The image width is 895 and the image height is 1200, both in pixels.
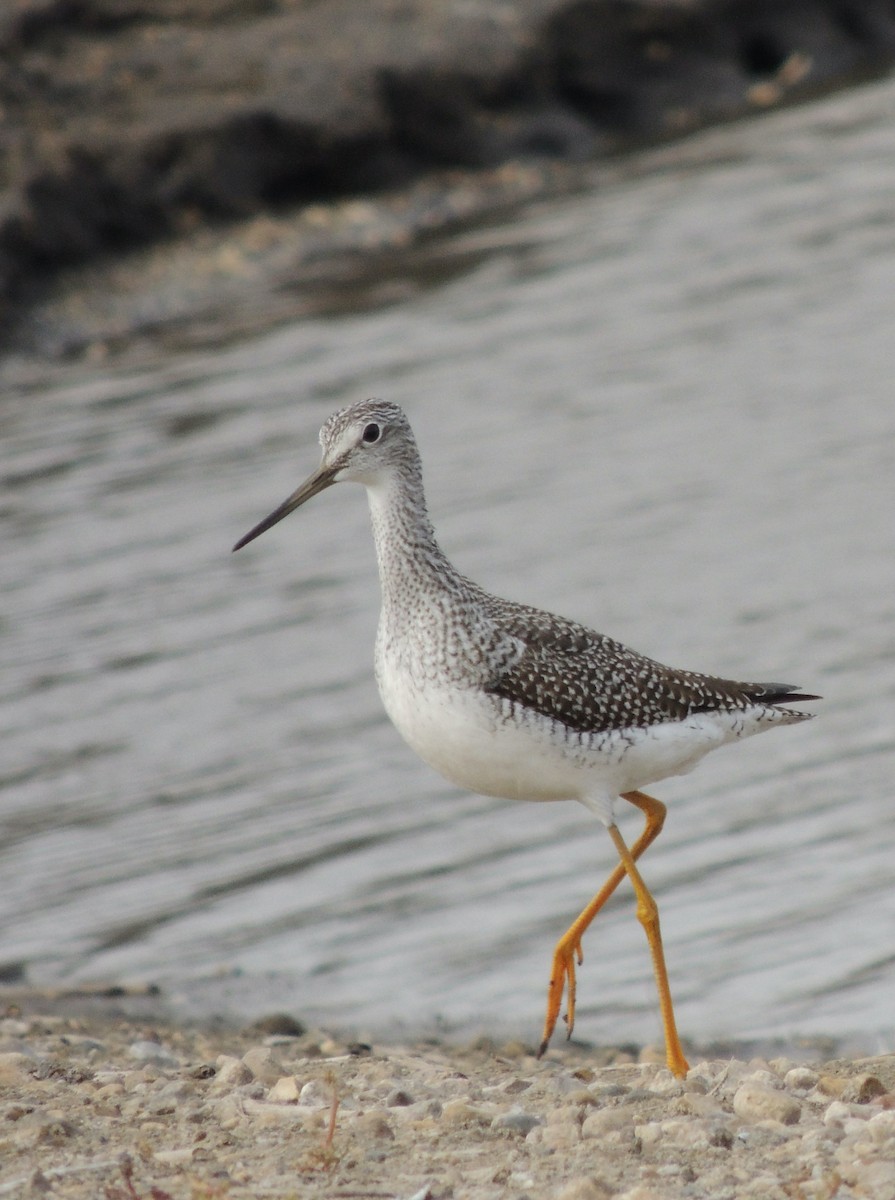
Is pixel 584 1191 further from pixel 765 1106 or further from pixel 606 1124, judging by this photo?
pixel 765 1106

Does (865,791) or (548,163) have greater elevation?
(548,163)

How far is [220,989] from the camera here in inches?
344

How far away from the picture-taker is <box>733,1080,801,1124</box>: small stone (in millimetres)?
5664

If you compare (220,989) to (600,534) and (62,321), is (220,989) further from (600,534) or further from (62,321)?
(62,321)

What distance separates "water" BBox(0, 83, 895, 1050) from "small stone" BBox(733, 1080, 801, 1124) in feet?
6.72

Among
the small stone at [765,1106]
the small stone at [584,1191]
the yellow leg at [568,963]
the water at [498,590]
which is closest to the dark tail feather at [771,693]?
the yellow leg at [568,963]

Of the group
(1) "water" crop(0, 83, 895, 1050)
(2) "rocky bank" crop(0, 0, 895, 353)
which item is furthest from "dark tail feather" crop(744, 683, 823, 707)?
(2) "rocky bank" crop(0, 0, 895, 353)

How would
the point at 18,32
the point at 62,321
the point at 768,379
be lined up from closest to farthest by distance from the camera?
the point at 768,379
the point at 62,321
the point at 18,32

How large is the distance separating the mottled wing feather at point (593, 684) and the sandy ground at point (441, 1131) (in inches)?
55.0

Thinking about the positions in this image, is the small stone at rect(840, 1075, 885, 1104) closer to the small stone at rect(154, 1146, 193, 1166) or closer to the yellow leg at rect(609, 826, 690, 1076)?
the yellow leg at rect(609, 826, 690, 1076)

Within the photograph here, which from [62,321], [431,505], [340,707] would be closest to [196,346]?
[62,321]

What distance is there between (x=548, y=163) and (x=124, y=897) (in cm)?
2095

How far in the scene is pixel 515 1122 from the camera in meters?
5.65

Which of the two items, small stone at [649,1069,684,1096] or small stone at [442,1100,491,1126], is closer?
small stone at [442,1100,491,1126]
